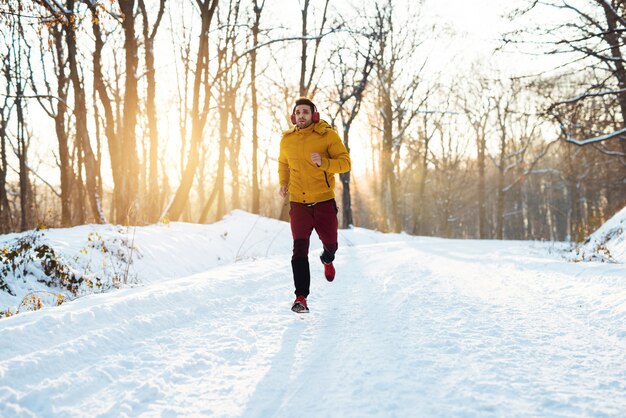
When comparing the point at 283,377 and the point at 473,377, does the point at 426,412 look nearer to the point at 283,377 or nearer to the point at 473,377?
the point at 473,377

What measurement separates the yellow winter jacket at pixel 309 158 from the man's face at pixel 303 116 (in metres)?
0.05

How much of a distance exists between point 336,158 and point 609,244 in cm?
704

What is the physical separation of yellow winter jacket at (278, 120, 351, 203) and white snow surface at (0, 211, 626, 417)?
3.73 feet

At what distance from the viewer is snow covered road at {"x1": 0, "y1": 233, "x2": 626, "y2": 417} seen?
6.54 feet

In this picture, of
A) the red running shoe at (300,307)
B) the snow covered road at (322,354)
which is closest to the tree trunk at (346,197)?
the snow covered road at (322,354)

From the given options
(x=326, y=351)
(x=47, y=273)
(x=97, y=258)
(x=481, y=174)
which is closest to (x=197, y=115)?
(x=97, y=258)

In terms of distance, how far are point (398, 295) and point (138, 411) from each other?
3.08m

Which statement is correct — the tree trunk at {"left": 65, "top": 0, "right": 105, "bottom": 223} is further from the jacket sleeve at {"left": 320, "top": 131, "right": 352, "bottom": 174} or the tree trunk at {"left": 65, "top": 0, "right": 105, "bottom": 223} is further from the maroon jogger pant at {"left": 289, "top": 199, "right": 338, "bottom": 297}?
the jacket sleeve at {"left": 320, "top": 131, "right": 352, "bottom": 174}

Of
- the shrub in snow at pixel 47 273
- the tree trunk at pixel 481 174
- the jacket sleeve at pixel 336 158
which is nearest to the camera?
the jacket sleeve at pixel 336 158

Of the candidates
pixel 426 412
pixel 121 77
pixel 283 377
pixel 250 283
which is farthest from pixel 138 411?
pixel 121 77

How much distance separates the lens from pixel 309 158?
4.13 meters

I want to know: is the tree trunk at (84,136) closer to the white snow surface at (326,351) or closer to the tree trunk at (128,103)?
the tree trunk at (128,103)

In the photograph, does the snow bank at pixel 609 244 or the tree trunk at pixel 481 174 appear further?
the tree trunk at pixel 481 174

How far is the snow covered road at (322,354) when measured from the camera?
1992 mm
